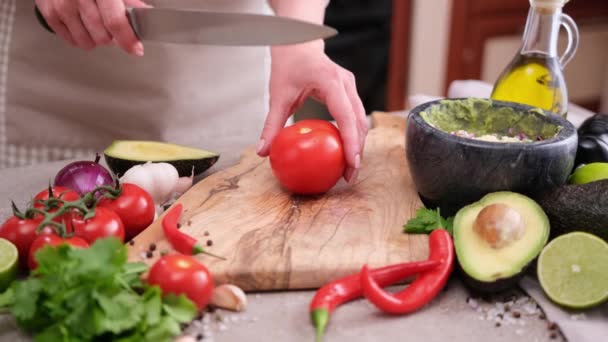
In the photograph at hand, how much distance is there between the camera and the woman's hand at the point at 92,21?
1076 mm

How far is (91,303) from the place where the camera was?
2.43 feet

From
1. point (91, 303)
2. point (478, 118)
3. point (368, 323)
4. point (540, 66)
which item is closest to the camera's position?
point (91, 303)

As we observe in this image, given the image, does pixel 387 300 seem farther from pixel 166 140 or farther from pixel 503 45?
pixel 503 45

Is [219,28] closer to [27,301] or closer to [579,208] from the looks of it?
[27,301]

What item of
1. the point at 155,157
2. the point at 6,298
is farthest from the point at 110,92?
the point at 6,298

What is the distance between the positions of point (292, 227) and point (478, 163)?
31 centimetres

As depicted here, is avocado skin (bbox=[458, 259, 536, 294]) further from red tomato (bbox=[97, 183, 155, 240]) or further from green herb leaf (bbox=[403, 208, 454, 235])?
red tomato (bbox=[97, 183, 155, 240])

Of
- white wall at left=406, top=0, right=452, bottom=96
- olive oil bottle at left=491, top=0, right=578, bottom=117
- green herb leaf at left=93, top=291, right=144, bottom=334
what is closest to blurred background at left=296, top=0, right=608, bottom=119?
white wall at left=406, top=0, right=452, bottom=96

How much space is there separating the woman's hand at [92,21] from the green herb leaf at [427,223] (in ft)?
1.82

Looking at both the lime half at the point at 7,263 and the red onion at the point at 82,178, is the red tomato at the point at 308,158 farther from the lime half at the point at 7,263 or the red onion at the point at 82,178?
the lime half at the point at 7,263

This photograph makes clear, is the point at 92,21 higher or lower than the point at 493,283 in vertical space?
higher

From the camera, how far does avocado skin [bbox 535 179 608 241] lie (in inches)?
36.8

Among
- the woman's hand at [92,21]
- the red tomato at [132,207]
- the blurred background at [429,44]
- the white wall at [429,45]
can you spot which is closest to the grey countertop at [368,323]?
the red tomato at [132,207]

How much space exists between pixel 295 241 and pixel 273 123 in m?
0.30
